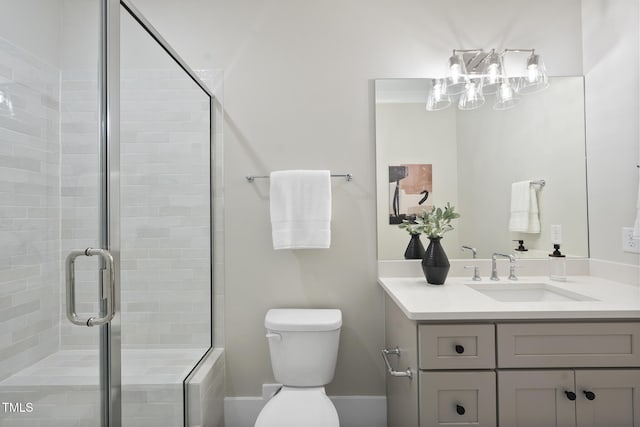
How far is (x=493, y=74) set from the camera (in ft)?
5.93

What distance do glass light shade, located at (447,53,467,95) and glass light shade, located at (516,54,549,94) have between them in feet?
1.02

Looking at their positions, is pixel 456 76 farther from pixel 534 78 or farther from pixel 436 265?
pixel 436 265

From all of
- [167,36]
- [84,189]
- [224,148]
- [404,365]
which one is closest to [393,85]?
[224,148]

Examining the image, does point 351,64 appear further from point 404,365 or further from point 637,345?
point 637,345

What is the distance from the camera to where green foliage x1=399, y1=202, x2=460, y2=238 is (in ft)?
5.62

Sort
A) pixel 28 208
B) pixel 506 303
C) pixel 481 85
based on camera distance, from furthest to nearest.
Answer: pixel 481 85, pixel 506 303, pixel 28 208

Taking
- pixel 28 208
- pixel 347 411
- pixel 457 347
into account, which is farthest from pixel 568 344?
pixel 28 208

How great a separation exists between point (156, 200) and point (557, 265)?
1901mm

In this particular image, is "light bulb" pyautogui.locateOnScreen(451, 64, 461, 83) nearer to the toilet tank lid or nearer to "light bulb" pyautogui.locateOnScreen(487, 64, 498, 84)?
"light bulb" pyautogui.locateOnScreen(487, 64, 498, 84)

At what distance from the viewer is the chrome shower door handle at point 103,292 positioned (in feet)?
2.96

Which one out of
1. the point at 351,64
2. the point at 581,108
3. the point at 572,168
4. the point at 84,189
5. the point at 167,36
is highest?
the point at 167,36

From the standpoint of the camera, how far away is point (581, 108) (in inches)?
72.2

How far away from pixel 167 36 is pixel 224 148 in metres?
0.69

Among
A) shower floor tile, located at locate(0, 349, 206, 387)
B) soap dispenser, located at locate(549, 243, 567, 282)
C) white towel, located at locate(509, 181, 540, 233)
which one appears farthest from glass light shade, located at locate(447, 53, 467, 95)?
shower floor tile, located at locate(0, 349, 206, 387)
